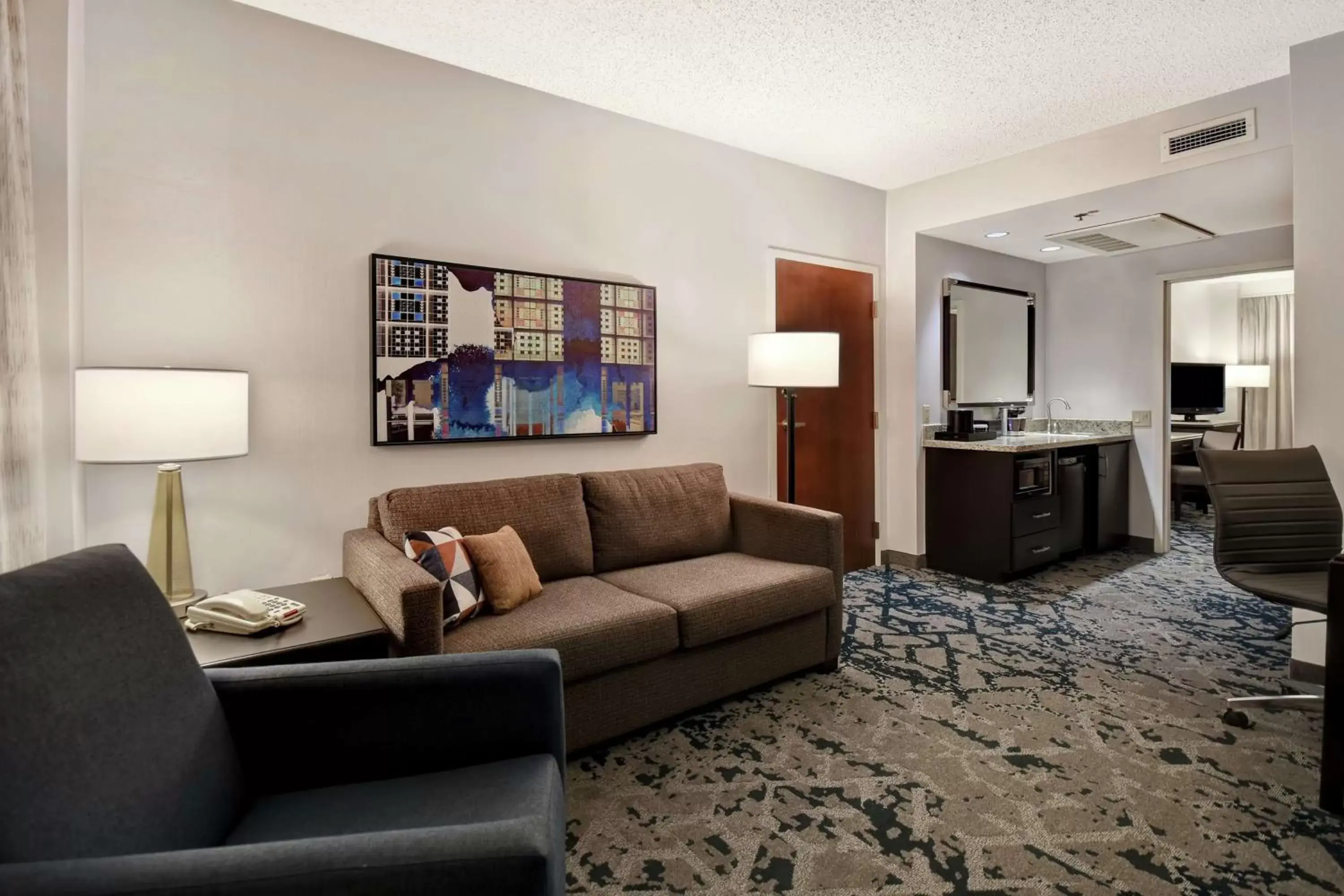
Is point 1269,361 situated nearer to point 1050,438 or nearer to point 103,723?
point 1050,438

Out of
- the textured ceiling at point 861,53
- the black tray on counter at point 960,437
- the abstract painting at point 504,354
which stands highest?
the textured ceiling at point 861,53

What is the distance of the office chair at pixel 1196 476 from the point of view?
6.04 metres

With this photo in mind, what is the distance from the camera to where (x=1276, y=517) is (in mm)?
2598

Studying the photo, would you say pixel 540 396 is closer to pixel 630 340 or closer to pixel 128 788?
pixel 630 340

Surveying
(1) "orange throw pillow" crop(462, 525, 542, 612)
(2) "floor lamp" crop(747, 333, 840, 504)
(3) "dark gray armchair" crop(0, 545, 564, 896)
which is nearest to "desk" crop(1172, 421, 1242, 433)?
(2) "floor lamp" crop(747, 333, 840, 504)

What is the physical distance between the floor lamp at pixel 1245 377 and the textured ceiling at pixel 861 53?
5496 mm

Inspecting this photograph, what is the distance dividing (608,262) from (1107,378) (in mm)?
4023

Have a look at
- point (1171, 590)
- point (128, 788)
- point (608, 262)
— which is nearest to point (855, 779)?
point (128, 788)

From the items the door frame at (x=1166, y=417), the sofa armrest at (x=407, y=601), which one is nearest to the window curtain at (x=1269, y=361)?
the door frame at (x=1166, y=417)

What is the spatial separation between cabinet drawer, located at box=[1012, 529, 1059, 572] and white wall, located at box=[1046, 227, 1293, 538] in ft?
3.70

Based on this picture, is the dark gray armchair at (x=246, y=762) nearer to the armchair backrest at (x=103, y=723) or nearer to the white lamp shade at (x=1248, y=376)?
the armchair backrest at (x=103, y=723)

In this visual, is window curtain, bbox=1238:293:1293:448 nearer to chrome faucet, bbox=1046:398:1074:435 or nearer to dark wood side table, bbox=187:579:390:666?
chrome faucet, bbox=1046:398:1074:435

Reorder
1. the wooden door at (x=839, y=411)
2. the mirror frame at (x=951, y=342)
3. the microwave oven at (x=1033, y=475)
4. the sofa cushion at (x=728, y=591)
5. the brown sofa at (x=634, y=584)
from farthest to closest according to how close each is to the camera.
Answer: the mirror frame at (x=951, y=342)
the microwave oven at (x=1033, y=475)
the wooden door at (x=839, y=411)
the sofa cushion at (x=728, y=591)
the brown sofa at (x=634, y=584)

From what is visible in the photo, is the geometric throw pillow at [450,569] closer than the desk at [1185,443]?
Yes
